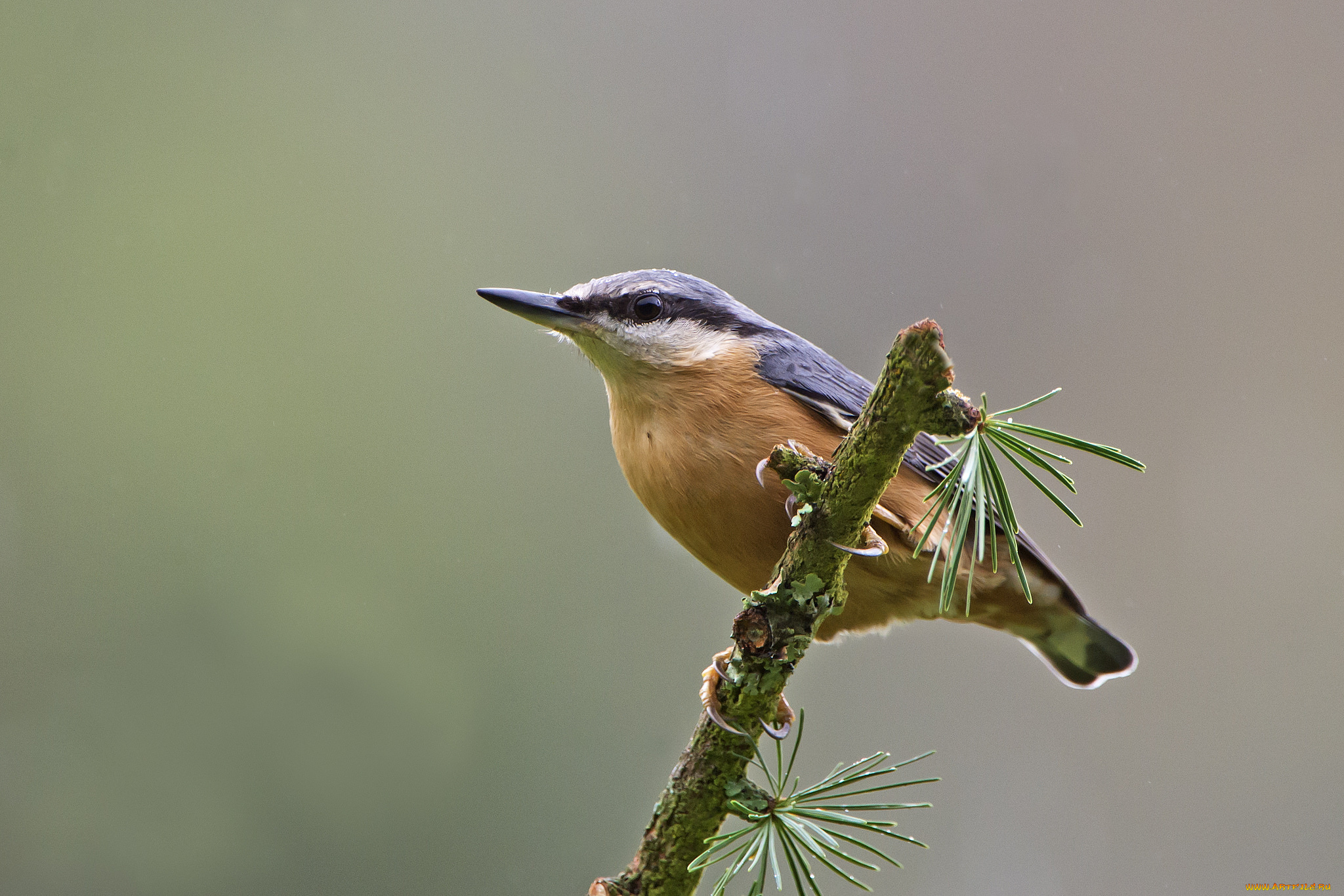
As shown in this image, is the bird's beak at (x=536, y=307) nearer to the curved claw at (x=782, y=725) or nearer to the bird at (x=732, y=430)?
the bird at (x=732, y=430)

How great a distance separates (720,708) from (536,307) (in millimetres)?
839

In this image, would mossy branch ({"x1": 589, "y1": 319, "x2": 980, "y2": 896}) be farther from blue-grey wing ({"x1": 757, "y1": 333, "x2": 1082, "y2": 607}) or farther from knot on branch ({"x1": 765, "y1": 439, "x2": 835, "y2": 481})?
blue-grey wing ({"x1": 757, "y1": 333, "x2": 1082, "y2": 607})

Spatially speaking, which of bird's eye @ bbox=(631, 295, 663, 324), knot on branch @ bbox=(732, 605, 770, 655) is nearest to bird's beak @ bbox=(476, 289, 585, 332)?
bird's eye @ bbox=(631, 295, 663, 324)

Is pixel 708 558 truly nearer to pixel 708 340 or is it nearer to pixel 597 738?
pixel 708 340

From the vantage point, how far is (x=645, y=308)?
5.85 ft

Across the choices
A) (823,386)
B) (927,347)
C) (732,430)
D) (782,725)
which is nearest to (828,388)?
(823,386)

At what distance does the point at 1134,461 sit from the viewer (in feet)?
3.16

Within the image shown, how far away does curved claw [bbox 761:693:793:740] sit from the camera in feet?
3.96

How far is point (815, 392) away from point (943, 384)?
0.76 metres

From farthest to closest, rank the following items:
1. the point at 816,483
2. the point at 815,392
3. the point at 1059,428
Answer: the point at 1059,428 < the point at 815,392 < the point at 816,483

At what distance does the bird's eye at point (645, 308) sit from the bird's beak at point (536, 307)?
11cm

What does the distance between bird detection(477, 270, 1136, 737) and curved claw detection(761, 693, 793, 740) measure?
0.24 meters

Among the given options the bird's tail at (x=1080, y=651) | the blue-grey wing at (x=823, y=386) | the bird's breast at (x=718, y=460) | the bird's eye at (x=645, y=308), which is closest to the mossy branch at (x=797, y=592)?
the bird's breast at (x=718, y=460)

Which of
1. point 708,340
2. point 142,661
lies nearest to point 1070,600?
point 708,340
